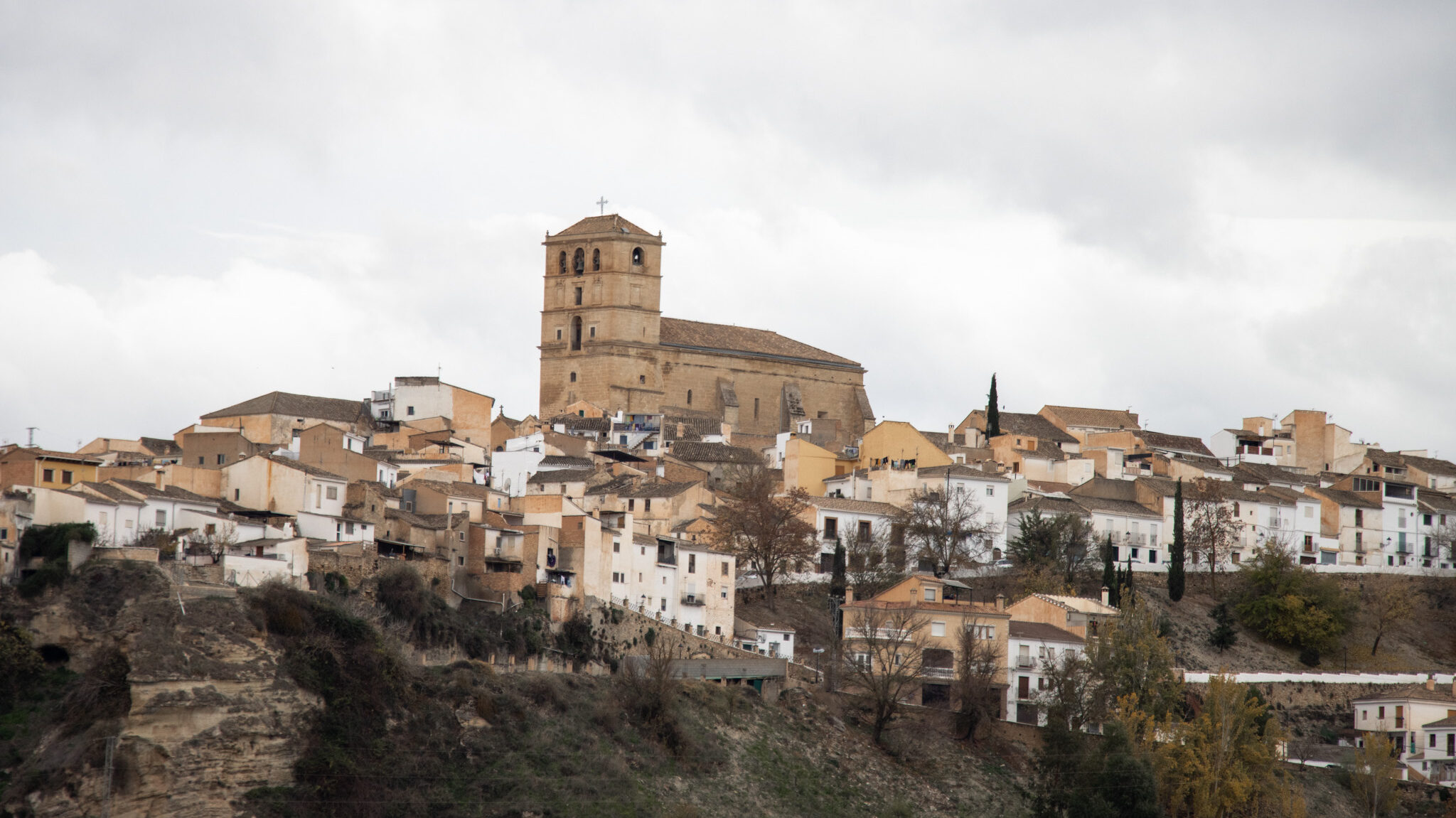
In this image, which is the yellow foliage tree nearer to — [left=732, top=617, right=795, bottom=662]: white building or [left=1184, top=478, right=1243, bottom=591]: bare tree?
[left=732, top=617, right=795, bottom=662]: white building

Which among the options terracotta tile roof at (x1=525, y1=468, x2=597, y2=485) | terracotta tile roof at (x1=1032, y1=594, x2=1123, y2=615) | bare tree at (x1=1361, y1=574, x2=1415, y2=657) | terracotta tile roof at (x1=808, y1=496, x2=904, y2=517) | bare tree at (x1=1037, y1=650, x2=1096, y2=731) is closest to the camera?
bare tree at (x1=1037, y1=650, x2=1096, y2=731)

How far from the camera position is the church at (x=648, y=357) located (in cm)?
9519

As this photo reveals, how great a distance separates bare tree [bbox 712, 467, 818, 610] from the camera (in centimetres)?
6544

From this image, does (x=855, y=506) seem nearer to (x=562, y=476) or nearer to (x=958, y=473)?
(x=958, y=473)

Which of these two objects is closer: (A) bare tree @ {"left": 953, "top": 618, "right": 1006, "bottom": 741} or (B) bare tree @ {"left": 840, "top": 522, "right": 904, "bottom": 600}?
(A) bare tree @ {"left": 953, "top": 618, "right": 1006, "bottom": 741}

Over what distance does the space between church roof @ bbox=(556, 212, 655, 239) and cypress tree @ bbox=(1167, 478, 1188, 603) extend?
35.3 m

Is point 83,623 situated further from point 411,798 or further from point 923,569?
point 923,569

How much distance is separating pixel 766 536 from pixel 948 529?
25.3 feet

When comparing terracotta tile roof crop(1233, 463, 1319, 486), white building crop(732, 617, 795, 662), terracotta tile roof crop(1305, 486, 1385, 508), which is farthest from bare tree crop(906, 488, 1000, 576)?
terracotta tile roof crop(1233, 463, 1319, 486)

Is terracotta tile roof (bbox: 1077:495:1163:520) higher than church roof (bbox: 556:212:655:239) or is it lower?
lower

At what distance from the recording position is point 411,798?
152 ft

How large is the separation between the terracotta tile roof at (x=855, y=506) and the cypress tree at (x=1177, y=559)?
8918 millimetres

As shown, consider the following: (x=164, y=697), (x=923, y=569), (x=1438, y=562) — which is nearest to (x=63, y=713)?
(x=164, y=697)

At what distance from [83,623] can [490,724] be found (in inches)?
365
